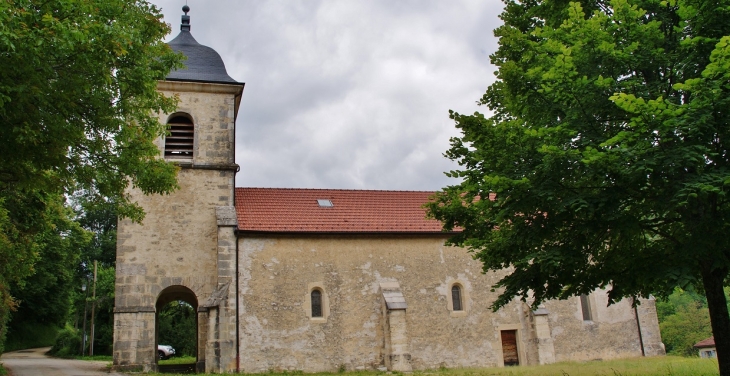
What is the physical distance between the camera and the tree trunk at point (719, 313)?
8953 mm

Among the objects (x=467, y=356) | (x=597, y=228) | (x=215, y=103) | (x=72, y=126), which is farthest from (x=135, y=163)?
(x=467, y=356)

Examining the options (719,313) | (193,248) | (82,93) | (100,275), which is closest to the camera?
(82,93)

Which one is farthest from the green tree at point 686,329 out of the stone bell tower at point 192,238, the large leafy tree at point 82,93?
the large leafy tree at point 82,93

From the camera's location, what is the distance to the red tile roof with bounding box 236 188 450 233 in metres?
18.5

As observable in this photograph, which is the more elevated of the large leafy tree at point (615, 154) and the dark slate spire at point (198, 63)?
the dark slate spire at point (198, 63)

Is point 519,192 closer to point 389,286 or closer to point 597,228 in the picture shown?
point 597,228

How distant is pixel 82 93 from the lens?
801cm

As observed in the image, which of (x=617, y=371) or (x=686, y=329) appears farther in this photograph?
(x=686, y=329)

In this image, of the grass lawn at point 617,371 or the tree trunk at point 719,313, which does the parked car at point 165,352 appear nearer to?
the grass lawn at point 617,371

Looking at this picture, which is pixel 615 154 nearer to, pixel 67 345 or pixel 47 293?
pixel 67 345

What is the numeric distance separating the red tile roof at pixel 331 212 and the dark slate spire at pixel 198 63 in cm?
407

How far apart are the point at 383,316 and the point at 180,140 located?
9.01m

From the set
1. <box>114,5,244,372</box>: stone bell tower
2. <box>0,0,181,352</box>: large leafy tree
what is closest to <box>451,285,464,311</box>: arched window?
<box>114,5,244,372</box>: stone bell tower

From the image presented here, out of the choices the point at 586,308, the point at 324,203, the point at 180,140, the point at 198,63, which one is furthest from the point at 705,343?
the point at 198,63
